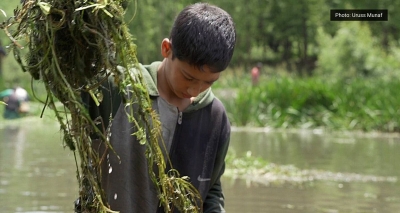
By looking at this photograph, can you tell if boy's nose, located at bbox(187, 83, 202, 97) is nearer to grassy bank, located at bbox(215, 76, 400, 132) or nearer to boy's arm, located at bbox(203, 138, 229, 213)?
boy's arm, located at bbox(203, 138, 229, 213)

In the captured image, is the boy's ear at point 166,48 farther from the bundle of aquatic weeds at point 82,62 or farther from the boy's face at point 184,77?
the bundle of aquatic weeds at point 82,62

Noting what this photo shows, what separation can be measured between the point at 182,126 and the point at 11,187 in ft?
19.6

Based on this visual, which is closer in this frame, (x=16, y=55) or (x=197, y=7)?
(x=16, y=55)

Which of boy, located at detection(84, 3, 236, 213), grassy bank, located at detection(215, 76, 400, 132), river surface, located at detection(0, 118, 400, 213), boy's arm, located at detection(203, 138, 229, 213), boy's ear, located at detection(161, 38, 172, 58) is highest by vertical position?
boy's ear, located at detection(161, 38, 172, 58)

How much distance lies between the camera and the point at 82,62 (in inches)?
109

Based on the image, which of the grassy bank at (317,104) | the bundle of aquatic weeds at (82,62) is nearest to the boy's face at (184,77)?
the bundle of aquatic weeds at (82,62)

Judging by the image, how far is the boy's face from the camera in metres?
3.07

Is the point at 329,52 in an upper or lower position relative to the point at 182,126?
lower

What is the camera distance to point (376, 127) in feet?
60.8

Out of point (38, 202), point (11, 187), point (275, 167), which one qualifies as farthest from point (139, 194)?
point (275, 167)

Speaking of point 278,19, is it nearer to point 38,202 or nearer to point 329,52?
point 329,52

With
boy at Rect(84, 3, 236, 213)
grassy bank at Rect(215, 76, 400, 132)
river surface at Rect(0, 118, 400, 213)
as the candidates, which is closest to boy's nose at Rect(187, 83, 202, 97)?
boy at Rect(84, 3, 236, 213)

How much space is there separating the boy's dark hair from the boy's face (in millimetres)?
26

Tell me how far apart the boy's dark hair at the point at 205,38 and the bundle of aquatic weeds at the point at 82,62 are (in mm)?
304
